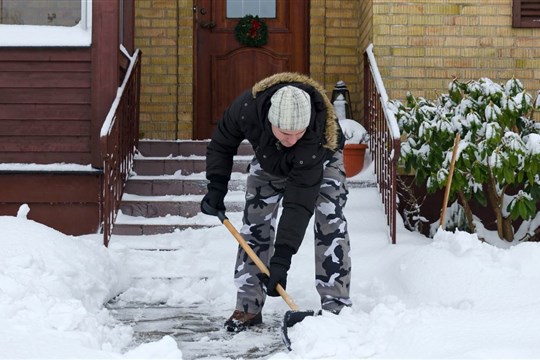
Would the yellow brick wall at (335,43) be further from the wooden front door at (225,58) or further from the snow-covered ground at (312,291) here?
the snow-covered ground at (312,291)

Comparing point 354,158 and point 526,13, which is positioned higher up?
point 526,13

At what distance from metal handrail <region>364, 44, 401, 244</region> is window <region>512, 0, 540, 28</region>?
53.6 inches

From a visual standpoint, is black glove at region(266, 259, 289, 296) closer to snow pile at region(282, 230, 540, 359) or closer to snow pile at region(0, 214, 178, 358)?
snow pile at region(282, 230, 540, 359)

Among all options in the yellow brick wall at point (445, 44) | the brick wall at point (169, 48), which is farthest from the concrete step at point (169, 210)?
the yellow brick wall at point (445, 44)

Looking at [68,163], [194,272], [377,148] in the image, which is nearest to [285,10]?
[377,148]

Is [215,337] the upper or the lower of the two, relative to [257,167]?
lower

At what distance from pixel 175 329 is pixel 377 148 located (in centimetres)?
314

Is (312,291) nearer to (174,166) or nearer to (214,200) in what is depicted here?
(214,200)

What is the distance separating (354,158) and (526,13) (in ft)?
6.78

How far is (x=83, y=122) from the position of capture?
6938mm

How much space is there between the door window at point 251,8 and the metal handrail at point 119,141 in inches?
49.2

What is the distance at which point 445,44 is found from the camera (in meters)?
7.30

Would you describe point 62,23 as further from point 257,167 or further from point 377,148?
point 257,167

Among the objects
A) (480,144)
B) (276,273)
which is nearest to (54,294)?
(276,273)
